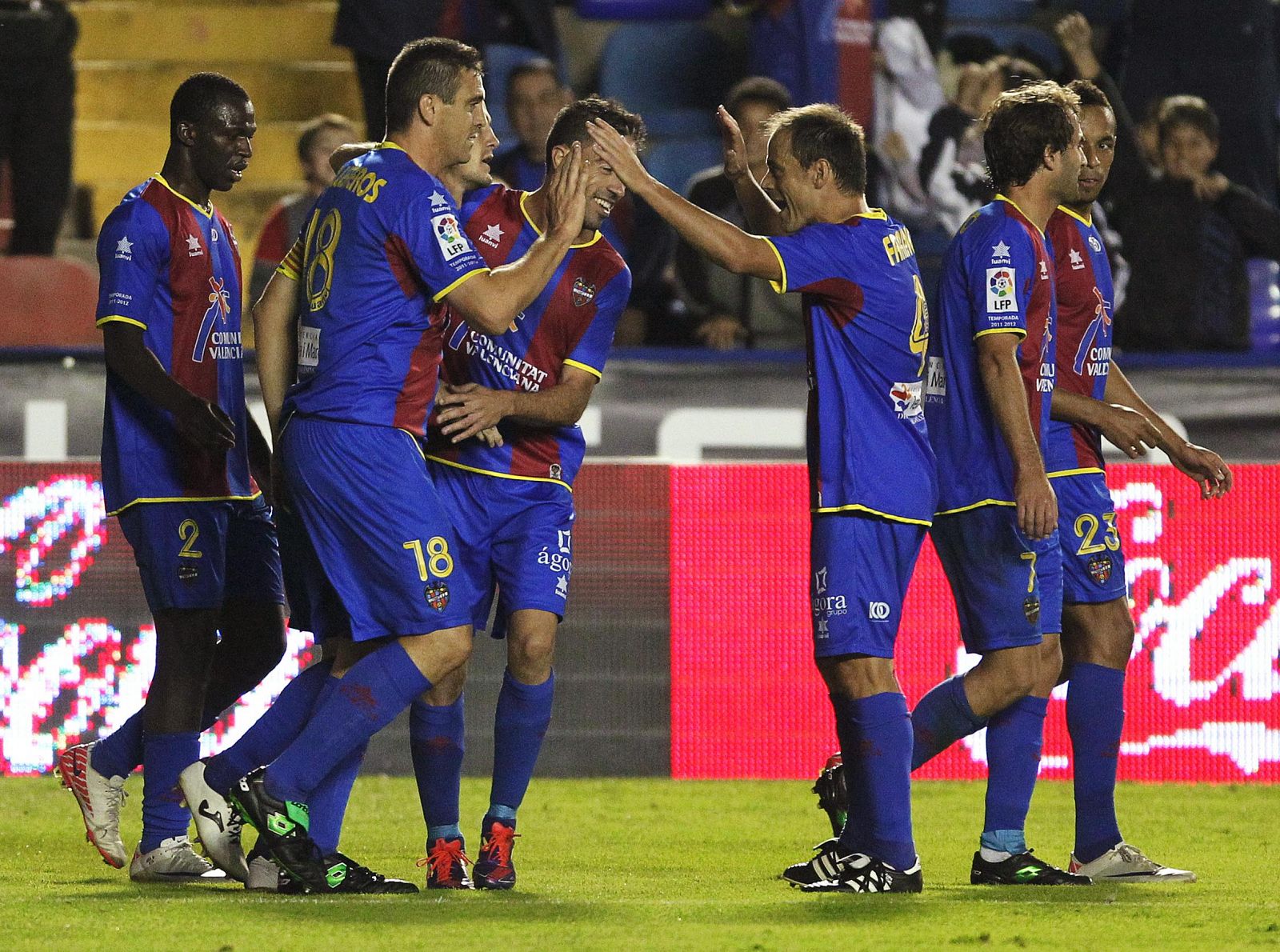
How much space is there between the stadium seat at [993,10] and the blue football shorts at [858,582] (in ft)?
21.2

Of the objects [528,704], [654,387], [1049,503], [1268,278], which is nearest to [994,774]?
[1049,503]

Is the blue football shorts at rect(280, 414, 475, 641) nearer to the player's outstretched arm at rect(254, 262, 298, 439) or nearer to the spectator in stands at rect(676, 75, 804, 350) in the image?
the player's outstretched arm at rect(254, 262, 298, 439)

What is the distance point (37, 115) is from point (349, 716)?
19.3 ft

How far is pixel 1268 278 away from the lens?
A: 9.44 meters

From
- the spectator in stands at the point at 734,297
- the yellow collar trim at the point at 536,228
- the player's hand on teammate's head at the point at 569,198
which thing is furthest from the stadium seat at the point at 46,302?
the player's hand on teammate's head at the point at 569,198

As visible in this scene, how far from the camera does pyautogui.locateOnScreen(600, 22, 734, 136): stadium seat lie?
35.8 ft

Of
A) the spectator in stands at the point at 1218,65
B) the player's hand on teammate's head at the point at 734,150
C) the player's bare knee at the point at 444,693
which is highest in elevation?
the spectator in stands at the point at 1218,65

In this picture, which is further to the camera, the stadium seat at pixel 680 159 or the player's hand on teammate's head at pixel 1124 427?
the stadium seat at pixel 680 159

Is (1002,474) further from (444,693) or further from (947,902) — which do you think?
(444,693)

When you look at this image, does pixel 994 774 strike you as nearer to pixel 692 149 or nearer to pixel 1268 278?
pixel 1268 278

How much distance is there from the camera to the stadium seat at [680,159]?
1030cm

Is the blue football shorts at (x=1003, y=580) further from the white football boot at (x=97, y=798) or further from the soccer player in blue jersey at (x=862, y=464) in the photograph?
the white football boot at (x=97, y=798)

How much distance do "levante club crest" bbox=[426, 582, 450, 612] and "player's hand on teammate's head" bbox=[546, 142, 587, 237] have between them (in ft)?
2.95

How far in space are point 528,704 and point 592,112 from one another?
1.55 metres
